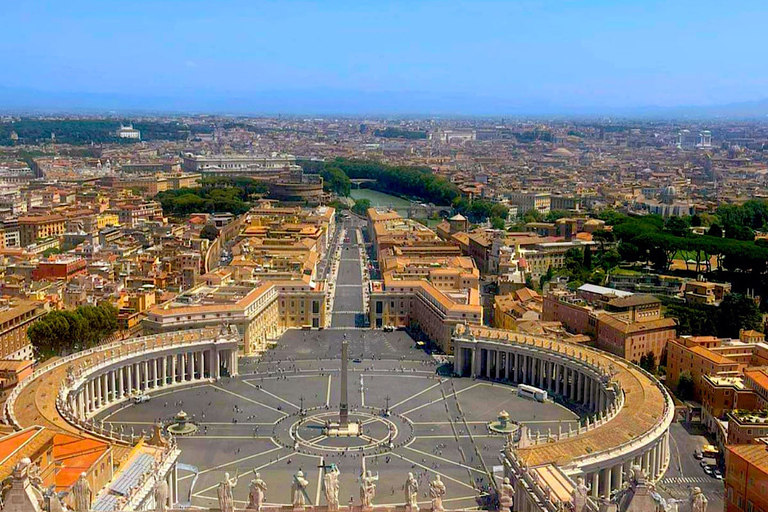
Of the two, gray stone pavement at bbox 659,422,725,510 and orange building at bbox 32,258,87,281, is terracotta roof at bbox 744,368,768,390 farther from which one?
orange building at bbox 32,258,87,281

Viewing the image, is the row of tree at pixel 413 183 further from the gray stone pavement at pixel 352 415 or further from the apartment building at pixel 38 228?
the gray stone pavement at pixel 352 415

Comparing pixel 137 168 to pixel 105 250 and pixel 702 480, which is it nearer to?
pixel 105 250

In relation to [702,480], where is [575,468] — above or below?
above

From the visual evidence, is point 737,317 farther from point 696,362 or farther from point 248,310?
point 248,310

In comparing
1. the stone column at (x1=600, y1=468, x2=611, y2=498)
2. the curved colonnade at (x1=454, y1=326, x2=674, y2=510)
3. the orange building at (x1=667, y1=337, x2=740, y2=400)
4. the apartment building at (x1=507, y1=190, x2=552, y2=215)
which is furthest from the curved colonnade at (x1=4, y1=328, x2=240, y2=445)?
the apartment building at (x1=507, y1=190, x2=552, y2=215)

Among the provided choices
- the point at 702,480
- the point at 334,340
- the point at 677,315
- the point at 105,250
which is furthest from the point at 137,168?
the point at 702,480
